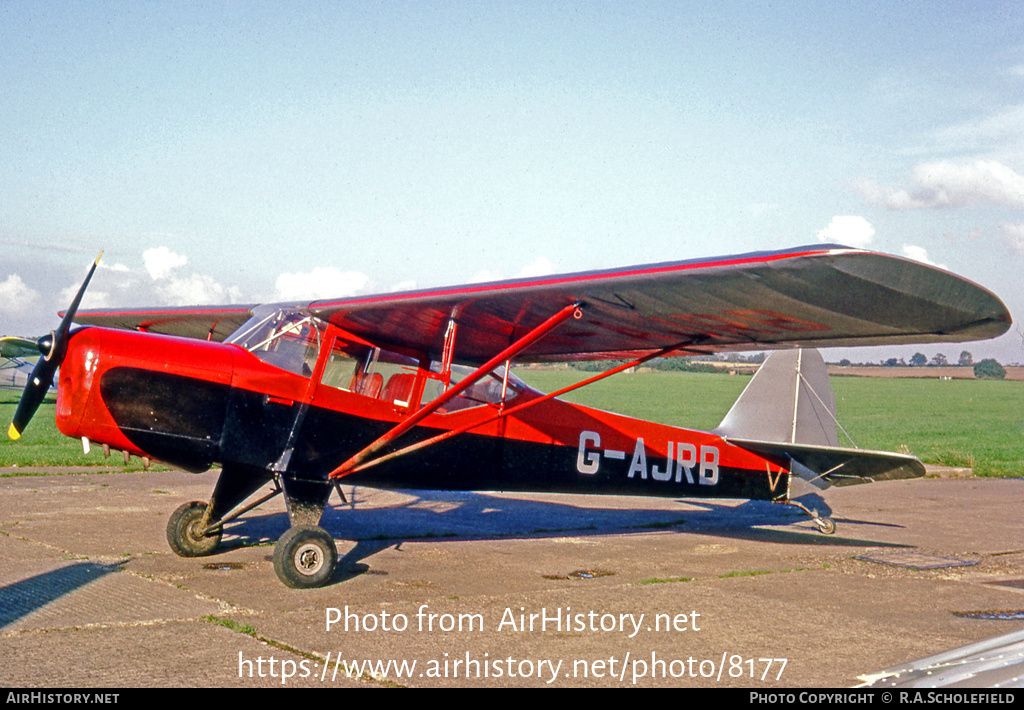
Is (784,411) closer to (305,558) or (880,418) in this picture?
(305,558)

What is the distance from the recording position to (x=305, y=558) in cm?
670

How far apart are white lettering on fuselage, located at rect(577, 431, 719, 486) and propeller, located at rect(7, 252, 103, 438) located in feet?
15.8

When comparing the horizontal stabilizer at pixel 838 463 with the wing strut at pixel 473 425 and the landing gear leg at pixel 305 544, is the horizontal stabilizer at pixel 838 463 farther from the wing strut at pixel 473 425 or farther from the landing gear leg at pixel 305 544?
the landing gear leg at pixel 305 544

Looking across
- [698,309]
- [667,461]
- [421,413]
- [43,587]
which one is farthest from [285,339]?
[667,461]

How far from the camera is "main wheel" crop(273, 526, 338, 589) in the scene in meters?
6.57

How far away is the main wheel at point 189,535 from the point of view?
Result: 7.57 meters

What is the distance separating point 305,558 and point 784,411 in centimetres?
620

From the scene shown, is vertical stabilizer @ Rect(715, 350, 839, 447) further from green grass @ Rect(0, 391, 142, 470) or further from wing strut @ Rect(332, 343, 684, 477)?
green grass @ Rect(0, 391, 142, 470)

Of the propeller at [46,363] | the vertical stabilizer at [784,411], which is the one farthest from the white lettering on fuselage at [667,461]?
the propeller at [46,363]

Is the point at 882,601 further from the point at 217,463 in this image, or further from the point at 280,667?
the point at 217,463

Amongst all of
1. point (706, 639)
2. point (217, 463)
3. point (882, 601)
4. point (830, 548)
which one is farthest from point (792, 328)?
point (217, 463)

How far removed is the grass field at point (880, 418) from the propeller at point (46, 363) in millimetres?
9786

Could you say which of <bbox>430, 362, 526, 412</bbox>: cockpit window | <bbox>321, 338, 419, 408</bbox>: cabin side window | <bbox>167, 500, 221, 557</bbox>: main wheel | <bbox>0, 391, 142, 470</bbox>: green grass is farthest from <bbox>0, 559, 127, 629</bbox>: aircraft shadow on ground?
<bbox>0, 391, 142, 470</bbox>: green grass
